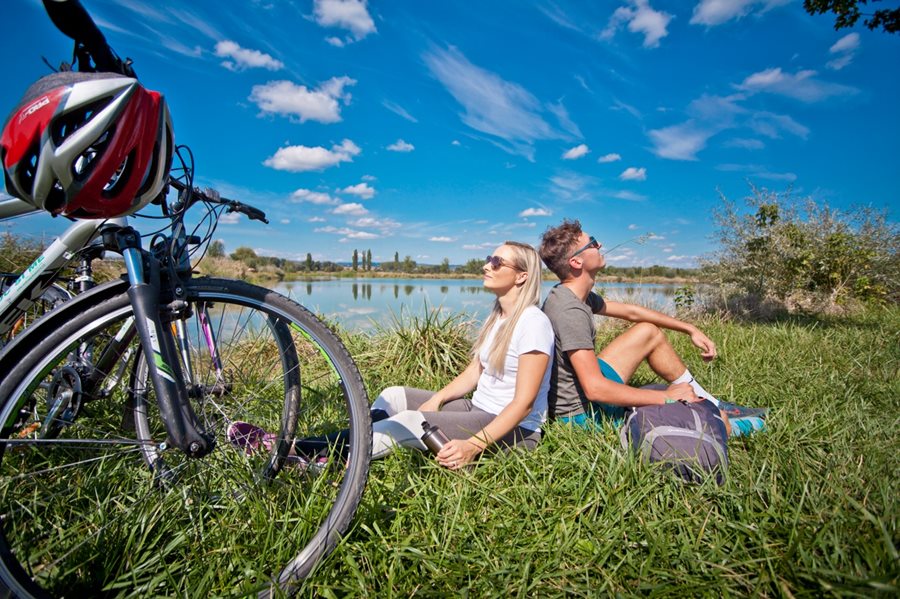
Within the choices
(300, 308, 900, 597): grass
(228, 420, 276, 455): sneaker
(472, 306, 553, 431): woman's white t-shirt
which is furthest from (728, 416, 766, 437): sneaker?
(228, 420, 276, 455): sneaker

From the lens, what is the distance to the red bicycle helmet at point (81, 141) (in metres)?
1.06

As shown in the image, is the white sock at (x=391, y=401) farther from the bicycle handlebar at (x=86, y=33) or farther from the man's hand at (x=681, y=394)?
the bicycle handlebar at (x=86, y=33)

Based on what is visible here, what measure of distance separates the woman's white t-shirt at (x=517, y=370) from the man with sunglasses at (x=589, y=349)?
182 millimetres

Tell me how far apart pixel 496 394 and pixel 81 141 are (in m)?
1.93

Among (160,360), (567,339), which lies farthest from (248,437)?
(567,339)

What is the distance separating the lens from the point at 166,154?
1.24 m

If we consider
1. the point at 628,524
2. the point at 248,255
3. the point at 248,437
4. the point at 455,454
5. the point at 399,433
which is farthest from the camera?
the point at 248,255

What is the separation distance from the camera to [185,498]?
58.1 inches

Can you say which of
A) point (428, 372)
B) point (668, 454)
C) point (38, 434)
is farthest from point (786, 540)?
point (428, 372)

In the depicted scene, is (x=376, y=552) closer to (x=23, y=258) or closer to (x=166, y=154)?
(x=166, y=154)

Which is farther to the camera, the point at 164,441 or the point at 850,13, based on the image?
the point at 850,13

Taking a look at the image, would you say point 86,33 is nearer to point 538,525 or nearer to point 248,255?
point 538,525

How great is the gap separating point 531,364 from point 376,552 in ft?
3.40

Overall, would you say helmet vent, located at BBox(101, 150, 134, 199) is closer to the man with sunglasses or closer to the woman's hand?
the woman's hand
